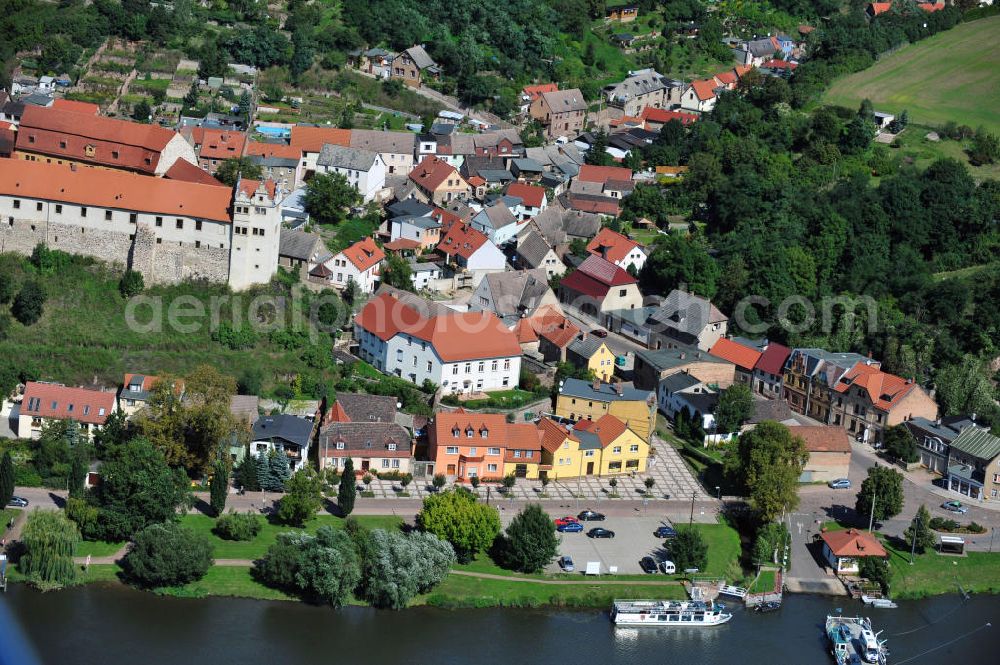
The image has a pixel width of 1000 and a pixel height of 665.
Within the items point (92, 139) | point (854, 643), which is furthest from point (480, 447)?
point (92, 139)

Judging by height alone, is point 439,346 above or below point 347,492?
above

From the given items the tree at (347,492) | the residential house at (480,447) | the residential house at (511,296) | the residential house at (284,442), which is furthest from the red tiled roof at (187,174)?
the tree at (347,492)

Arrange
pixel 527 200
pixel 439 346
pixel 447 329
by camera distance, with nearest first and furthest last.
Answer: pixel 439 346 < pixel 447 329 < pixel 527 200

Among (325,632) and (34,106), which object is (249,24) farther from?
(325,632)

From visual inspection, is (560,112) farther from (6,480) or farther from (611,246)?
(6,480)

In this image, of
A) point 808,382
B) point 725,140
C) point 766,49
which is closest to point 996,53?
point 766,49

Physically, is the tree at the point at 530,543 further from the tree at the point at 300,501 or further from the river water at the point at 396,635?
the tree at the point at 300,501

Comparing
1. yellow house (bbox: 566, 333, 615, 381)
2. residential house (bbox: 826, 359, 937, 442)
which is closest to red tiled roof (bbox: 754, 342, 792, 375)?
residential house (bbox: 826, 359, 937, 442)
